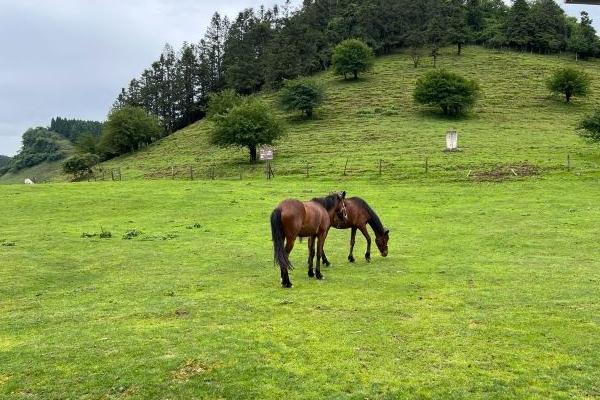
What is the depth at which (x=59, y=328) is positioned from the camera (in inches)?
394

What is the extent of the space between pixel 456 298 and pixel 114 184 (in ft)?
117

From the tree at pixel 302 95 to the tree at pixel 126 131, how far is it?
24.0 meters

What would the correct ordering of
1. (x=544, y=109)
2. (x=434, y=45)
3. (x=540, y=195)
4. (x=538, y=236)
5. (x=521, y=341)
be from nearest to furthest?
1. (x=521, y=341)
2. (x=538, y=236)
3. (x=540, y=195)
4. (x=544, y=109)
5. (x=434, y=45)

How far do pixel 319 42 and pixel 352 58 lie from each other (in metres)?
25.4

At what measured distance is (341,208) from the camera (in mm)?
15555

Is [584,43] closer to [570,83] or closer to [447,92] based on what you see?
[570,83]

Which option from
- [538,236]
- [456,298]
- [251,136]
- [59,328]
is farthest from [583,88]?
[59,328]

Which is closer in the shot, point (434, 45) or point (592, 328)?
point (592, 328)

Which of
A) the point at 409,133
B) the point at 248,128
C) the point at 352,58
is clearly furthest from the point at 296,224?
the point at 352,58

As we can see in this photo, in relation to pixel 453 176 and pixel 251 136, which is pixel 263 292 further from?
pixel 251 136

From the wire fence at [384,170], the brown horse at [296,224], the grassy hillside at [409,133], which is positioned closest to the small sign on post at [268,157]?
the wire fence at [384,170]

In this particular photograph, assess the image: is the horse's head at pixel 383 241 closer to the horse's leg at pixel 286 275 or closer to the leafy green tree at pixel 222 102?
the horse's leg at pixel 286 275

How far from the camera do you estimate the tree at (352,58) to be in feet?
306

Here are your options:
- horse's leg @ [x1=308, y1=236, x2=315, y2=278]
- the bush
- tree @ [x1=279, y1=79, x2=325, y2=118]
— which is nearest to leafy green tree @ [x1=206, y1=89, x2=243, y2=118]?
tree @ [x1=279, y1=79, x2=325, y2=118]
